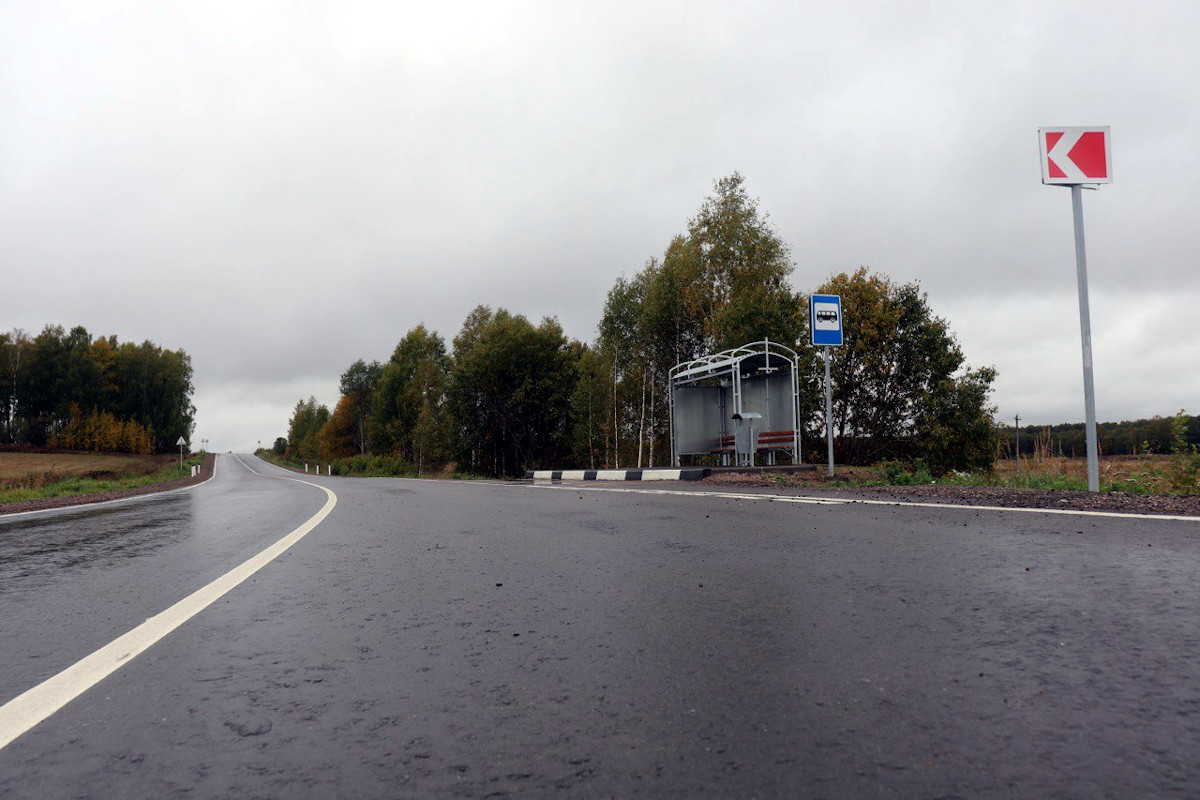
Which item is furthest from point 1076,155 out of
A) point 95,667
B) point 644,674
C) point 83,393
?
point 83,393

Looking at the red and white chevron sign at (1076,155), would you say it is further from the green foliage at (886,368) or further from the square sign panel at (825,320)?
the green foliage at (886,368)

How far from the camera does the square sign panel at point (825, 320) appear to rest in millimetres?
17250

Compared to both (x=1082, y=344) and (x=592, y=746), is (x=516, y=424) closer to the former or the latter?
(x=1082, y=344)

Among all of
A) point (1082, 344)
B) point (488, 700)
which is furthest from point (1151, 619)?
point (1082, 344)

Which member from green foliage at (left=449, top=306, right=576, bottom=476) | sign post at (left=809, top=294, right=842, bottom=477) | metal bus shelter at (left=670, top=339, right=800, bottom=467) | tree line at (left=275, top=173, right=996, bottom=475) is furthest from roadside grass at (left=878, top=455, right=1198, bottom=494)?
green foliage at (left=449, top=306, right=576, bottom=476)

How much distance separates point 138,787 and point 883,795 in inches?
76.1

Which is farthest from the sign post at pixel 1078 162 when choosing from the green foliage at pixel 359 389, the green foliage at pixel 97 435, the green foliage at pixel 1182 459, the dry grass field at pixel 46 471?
the green foliage at pixel 97 435

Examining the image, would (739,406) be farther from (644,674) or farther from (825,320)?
(644,674)

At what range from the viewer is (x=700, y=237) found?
132ft

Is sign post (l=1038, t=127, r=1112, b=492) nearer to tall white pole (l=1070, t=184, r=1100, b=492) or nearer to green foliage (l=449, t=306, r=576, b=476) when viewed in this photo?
tall white pole (l=1070, t=184, r=1100, b=492)

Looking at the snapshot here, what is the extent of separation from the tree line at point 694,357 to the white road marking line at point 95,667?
99.1 ft

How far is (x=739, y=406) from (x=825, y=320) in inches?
220

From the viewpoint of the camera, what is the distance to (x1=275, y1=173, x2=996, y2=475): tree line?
33250 mm

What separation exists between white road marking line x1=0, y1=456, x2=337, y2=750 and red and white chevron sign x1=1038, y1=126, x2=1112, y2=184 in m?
11.2
